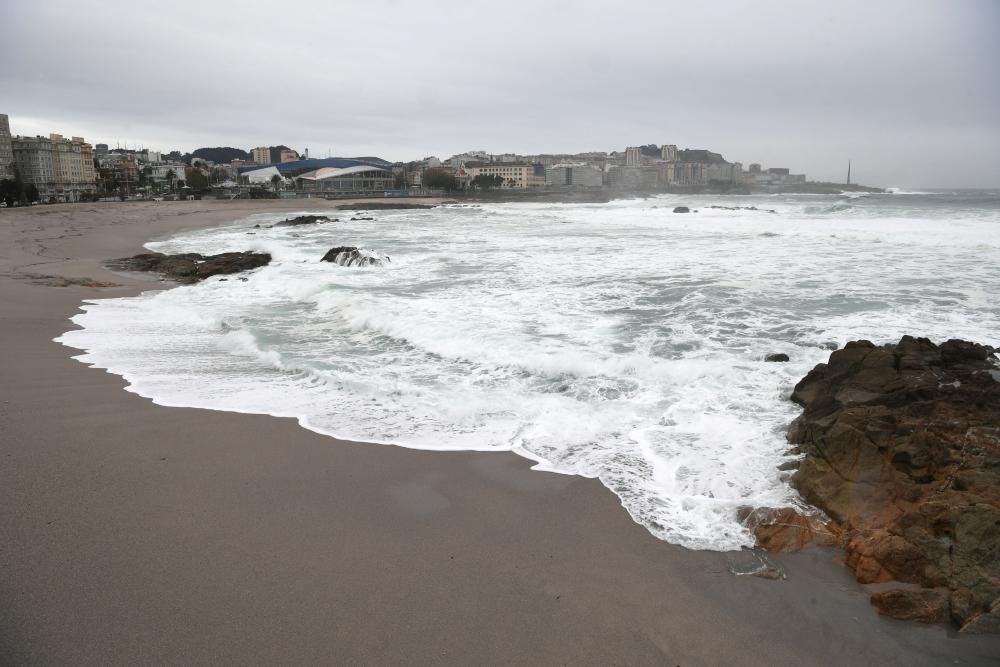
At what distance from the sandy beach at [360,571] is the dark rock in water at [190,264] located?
9893mm

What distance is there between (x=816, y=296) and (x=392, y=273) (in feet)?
28.3

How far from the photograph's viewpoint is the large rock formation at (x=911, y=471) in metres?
2.81

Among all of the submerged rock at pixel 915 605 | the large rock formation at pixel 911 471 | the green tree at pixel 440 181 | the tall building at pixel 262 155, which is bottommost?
the submerged rock at pixel 915 605

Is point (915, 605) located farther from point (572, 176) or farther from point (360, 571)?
point (572, 176)

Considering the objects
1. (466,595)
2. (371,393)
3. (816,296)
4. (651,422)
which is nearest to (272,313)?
(371,393)

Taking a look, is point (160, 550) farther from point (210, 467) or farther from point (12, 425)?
point (12, 425)

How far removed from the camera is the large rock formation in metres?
2.81

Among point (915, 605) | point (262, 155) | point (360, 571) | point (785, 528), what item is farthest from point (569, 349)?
point (262, 155)

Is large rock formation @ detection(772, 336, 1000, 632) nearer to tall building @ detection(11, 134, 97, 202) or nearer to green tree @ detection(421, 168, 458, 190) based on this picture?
green tree @ detection(421, 168, 458, 190)

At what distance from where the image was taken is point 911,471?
3.59 m

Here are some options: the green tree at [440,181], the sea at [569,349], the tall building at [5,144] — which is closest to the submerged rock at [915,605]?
the sea at [569,349]

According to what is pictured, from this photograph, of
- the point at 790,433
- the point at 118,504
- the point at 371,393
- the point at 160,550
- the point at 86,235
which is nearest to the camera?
the point at 160,550

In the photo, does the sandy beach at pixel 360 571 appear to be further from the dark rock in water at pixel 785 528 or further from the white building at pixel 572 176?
the white building at pixel 572 176

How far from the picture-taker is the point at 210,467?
4.04m
